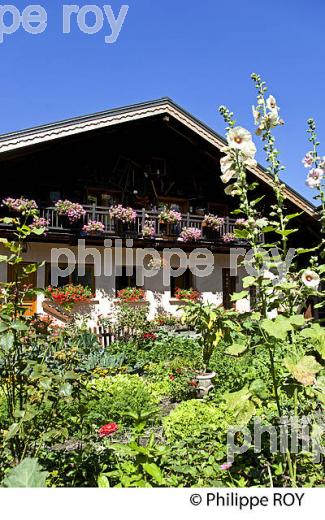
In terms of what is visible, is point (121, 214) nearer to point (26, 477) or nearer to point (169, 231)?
point (169, 231)

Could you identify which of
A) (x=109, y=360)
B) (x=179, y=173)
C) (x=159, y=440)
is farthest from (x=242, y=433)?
(x=179, y=173)

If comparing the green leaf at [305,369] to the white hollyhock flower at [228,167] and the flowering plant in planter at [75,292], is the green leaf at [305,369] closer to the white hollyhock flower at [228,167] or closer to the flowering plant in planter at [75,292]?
the white hollyhock flower at [228,167]

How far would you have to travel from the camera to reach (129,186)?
15.5m

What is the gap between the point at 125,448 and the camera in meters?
2.62

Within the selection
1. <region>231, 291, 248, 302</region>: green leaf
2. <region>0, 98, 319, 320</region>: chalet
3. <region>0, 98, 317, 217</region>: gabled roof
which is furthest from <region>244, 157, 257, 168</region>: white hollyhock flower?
<region>0, 98, 319, 320</region>: chalet

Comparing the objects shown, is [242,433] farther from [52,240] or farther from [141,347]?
[52,240]

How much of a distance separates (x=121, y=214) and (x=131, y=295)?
111 inches

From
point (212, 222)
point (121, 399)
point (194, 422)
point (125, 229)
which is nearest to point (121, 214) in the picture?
point (125, 229)

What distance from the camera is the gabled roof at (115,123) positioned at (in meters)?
12.4

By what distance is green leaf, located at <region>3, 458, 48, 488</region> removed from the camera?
6.66ft

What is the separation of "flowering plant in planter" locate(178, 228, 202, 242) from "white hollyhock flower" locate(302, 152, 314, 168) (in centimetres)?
1170

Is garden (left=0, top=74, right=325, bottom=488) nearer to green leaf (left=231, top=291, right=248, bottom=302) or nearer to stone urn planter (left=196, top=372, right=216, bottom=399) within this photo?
green leaf (left=231, top=291, right=248, bottom=302)

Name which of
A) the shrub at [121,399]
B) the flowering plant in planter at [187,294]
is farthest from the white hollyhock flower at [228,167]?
the flowering plant in planter at [187,294]

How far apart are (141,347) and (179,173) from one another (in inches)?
321
